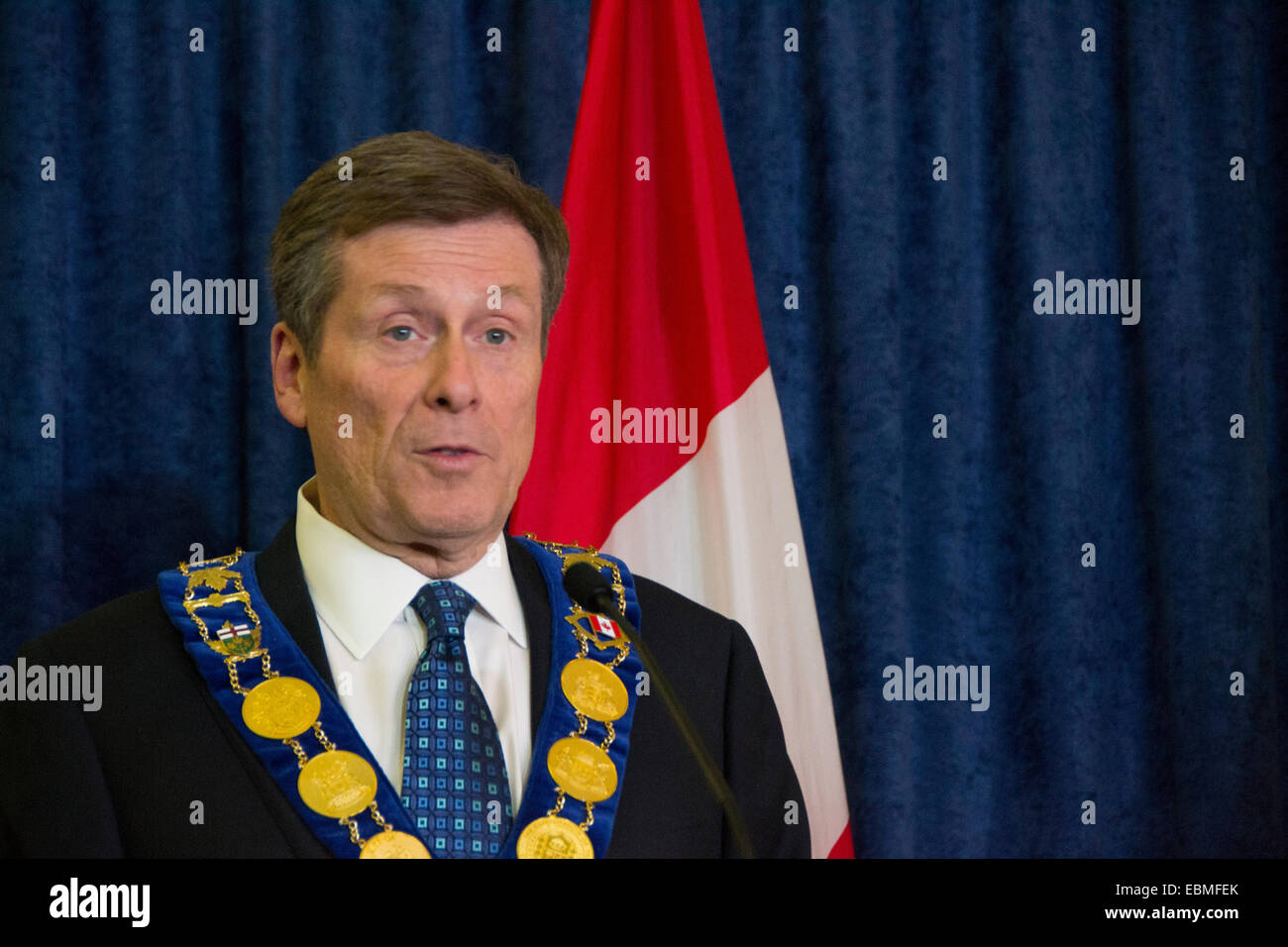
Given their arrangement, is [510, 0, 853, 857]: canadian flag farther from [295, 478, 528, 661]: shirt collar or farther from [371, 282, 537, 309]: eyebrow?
[371, 282, 537, 309]: eyebrow

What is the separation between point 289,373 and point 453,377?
10.6 inches

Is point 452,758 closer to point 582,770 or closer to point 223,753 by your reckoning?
point 582,770

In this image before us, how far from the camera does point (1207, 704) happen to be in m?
2.33

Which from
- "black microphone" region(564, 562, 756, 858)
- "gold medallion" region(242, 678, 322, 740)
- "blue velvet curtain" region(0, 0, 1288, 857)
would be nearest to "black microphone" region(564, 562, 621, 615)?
"black microphone" region(564, 562, 756, 858)

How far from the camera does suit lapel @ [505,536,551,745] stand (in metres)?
1.49

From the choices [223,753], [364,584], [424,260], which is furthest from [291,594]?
[424,260]

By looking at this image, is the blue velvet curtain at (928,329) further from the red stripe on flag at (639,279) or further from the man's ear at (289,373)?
the man's ear at (289,373)

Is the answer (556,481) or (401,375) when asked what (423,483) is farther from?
(556,481)

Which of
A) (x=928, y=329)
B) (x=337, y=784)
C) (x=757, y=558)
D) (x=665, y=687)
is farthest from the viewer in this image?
(x=928, y=329)

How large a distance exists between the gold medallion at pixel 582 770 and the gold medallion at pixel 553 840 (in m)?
0.04

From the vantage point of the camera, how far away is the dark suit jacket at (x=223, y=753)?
1.34m

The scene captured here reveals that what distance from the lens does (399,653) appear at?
1.47 m

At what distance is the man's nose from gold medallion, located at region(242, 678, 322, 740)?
35cm
